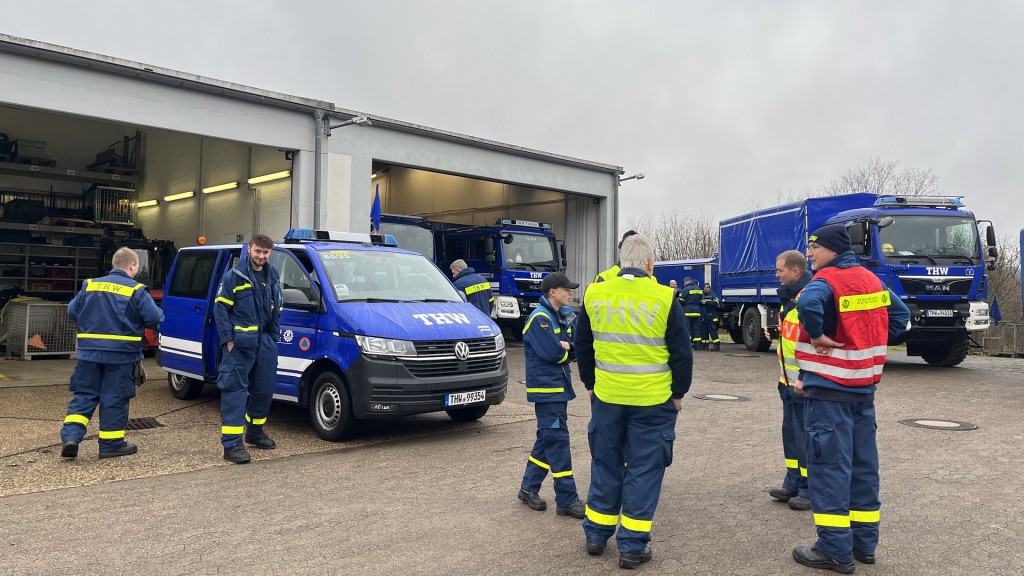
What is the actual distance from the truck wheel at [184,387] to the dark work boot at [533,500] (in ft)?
18.9

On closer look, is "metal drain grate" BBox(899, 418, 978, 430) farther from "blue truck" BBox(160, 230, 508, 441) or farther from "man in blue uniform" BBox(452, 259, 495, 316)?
"man in blue uniform" BBox(452, 259, 495, 316)

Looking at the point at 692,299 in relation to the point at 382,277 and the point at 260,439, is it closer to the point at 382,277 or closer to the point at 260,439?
the point at 382,277

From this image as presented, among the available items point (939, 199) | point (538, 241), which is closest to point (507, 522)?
point (939, 199)

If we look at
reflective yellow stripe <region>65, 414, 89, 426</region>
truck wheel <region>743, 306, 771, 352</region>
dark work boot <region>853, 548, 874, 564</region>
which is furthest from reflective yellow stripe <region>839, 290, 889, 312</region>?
truck wheel <region>743, 306, 771, 352</region>

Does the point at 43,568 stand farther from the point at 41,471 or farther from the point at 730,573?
the point at 730,573

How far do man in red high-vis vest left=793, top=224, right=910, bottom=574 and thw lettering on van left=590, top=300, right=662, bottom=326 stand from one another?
905 millimetres

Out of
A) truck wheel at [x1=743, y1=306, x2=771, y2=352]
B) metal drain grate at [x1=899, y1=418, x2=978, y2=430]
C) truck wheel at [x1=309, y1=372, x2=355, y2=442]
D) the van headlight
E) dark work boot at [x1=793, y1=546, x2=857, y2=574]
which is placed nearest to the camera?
dark work boot at [x1=793, y1=546, x2=857, y2=574]

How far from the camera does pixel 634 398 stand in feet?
13.3

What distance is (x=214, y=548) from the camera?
4.24 meters

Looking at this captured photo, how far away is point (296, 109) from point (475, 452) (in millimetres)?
10420

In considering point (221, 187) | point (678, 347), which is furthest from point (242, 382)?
point (221, 187)

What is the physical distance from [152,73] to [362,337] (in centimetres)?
883

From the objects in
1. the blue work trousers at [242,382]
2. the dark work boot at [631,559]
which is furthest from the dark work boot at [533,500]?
the blue work trousers at [242,382]

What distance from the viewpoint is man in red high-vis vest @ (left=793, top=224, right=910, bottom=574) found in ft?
13.4
